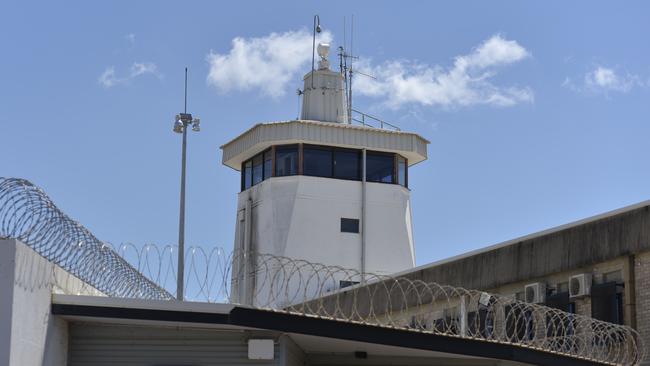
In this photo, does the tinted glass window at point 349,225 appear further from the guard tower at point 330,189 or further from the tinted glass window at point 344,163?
the tinted glass window at point 344,163

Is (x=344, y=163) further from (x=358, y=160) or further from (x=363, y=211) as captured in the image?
(x=363, y=211)

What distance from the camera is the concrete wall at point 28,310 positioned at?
1381cm

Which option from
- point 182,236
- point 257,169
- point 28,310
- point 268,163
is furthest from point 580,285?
point 257,169

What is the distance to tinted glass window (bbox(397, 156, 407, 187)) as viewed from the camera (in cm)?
4175

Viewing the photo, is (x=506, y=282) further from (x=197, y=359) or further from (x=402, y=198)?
(x=402, y=198)

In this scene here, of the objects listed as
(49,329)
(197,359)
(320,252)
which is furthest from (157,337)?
(320,252)

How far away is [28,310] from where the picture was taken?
1439 centimetres

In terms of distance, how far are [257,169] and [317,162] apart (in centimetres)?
261

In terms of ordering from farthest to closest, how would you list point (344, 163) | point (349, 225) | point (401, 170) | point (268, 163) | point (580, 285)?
point (401, 170) → point (268, 163) → point (349, 225) → point (344, 163) → point (580, 285)

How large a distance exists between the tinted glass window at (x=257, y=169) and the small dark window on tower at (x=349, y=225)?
131 inches

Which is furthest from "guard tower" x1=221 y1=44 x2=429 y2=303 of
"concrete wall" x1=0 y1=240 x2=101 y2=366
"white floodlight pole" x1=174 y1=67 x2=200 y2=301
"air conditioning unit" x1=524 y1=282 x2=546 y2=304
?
"concrete wall" x1=0 y1=240 x2=101 y2=366

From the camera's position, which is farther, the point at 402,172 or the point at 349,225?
the point at 402,172

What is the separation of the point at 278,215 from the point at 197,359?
79.5 feet

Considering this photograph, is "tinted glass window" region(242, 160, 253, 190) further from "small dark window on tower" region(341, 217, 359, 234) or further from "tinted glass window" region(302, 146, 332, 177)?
"small dark window on tower" region(341, 217, 359, 234)
